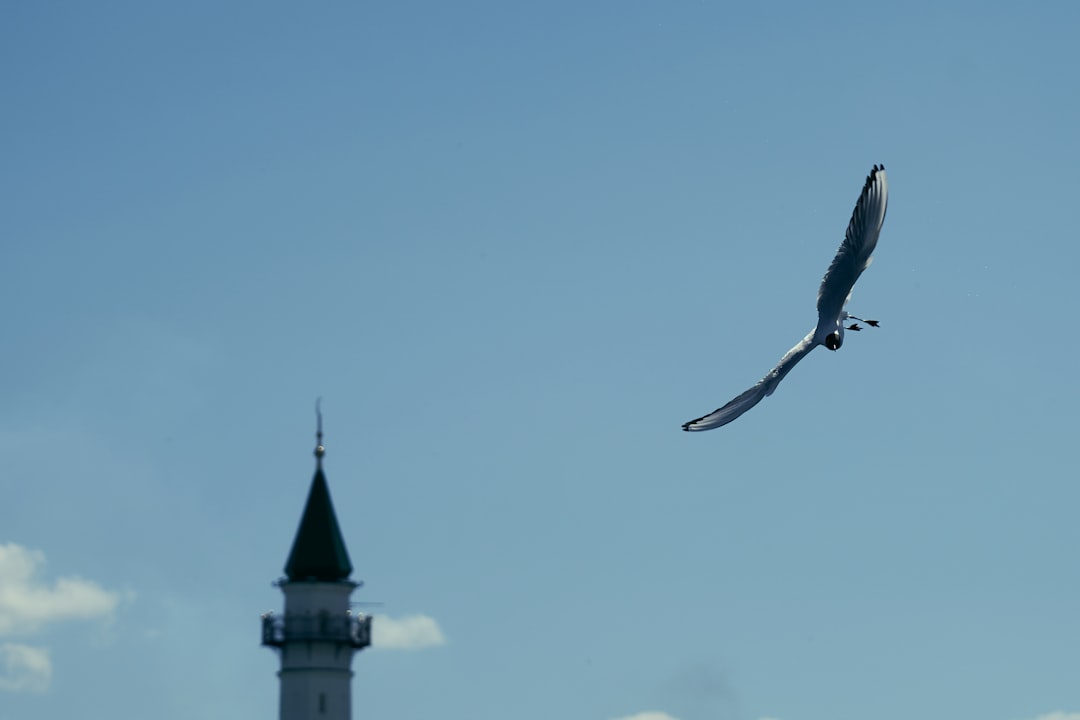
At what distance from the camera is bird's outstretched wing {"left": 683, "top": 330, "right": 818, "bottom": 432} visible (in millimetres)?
45969

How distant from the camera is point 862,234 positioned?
4759cm

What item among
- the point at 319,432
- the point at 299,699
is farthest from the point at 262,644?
the point at 319,432

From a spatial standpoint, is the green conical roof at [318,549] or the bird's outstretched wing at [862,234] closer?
the bird's outstretched wing at [862,234]

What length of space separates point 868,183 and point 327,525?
5678cm

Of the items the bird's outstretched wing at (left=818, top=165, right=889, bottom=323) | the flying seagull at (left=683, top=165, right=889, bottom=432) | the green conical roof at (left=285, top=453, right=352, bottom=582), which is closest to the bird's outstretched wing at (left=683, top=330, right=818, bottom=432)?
the flying seagull at (left=683, top=165, right=889, bottom=432)

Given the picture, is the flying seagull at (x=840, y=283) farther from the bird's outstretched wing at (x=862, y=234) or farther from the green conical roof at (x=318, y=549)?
the green conical roof at (x=318, y=549)

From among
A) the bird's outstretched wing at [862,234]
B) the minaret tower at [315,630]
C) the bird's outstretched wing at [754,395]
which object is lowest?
the bird's outstretched wing at [754,395]

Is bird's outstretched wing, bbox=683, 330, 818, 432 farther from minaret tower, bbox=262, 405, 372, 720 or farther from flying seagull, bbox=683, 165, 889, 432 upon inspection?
minaret tower, bbox=262, 405, 372, 720

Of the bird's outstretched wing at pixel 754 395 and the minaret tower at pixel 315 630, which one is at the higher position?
the minaret tower at pixel 315 630

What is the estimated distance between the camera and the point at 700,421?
4591 centimetres

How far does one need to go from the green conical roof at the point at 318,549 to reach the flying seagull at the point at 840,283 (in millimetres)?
53219

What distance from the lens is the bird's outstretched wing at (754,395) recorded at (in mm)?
45969

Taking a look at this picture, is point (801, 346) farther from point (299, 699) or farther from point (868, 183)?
point (299, 699)

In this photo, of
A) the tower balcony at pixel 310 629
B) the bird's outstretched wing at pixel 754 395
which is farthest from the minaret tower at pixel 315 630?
the bird's outstretched wing at pixel 754 395
